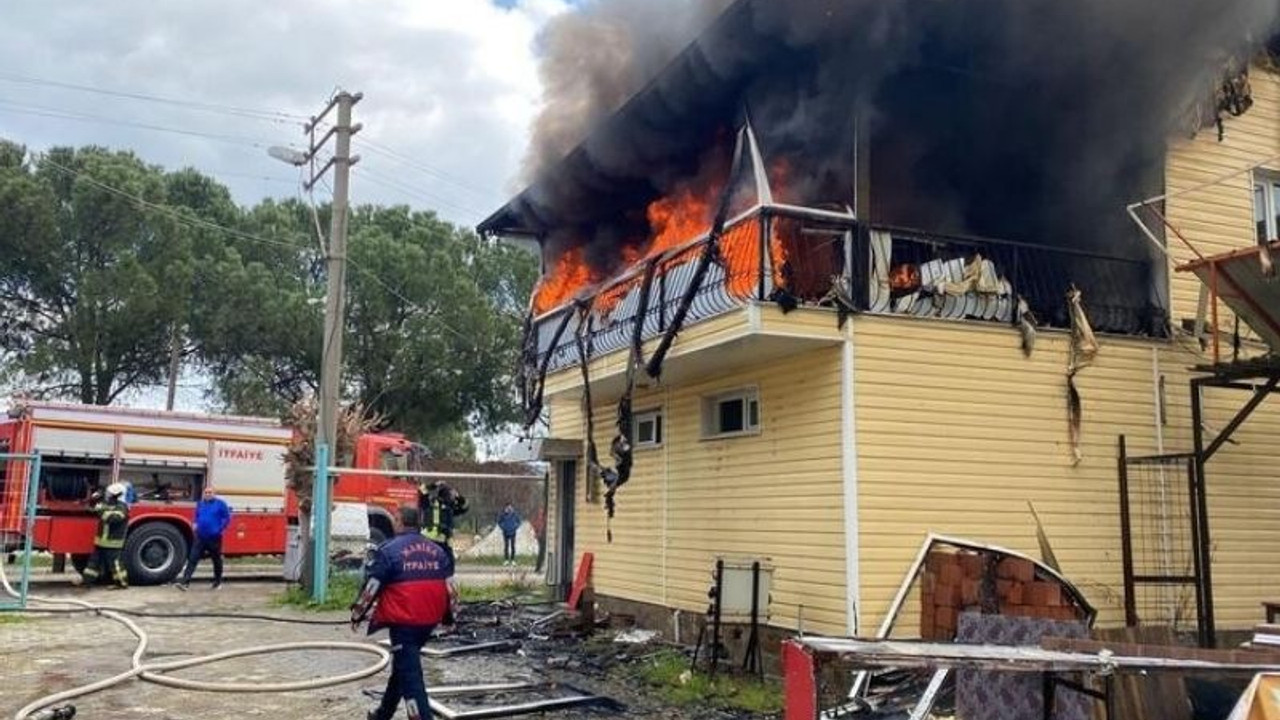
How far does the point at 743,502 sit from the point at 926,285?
277cm

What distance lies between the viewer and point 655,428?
12641 millimetres

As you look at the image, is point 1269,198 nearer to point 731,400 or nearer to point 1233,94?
point 1233,94

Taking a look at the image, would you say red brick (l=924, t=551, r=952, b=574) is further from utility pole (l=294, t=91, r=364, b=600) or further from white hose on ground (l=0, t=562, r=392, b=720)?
utility pole (l=294, t=91, r=364, b=600)

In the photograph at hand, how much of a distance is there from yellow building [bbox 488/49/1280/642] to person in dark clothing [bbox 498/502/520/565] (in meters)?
14.7

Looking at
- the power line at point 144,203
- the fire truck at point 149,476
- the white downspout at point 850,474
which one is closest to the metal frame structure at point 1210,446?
the white downspout at point 850,474

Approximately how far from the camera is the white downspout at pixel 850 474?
348 inches

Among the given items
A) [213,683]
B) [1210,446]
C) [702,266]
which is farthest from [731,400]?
[213,683]

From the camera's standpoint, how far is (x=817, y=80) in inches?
396

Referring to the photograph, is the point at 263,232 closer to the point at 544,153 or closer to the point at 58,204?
the point at 58,204

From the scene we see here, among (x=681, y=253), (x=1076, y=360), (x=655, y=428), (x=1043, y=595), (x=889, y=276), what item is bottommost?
(x=1043, y=595)

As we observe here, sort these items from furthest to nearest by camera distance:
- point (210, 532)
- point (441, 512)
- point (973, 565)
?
point (210, 532), point (441, 512), point (973, 565)

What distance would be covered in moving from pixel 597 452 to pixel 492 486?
16.7 metres

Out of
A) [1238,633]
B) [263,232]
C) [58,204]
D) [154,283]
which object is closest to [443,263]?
[263,232]

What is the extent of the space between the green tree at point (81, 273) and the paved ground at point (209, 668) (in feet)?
53.5
